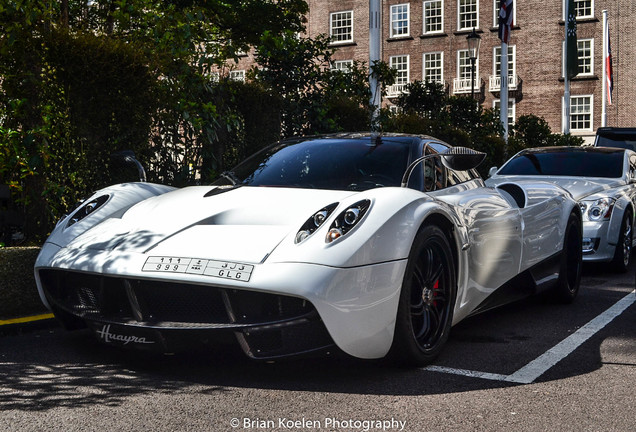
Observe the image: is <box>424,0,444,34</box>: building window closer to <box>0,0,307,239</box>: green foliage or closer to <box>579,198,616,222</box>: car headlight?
<box>579,198,616,222</box>: car headlight

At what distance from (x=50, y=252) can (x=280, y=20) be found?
57.4 ft

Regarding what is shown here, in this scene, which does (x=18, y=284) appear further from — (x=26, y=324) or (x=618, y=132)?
(x=618, y=132)

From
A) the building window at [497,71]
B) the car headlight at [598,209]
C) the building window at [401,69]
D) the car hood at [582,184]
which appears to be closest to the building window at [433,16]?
the building window at [401,69]

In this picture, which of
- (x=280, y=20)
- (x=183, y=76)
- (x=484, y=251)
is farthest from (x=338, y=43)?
(x=484, y=251)

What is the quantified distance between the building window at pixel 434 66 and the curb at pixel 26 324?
137 feet

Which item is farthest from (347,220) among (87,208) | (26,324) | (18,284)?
(18,284)

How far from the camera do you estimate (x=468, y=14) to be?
4441cm

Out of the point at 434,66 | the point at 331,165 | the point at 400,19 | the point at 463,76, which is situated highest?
the point at 400,19

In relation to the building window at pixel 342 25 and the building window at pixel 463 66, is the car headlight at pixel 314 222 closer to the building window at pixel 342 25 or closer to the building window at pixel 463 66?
the building window at pixel 463 66

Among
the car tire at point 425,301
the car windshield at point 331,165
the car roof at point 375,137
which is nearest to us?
the car tire at point 425,301

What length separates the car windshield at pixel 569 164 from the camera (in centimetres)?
996

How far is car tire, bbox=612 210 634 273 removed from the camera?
28.7 ft

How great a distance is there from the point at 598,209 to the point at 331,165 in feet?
15.6

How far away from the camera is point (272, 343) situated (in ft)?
12.5
